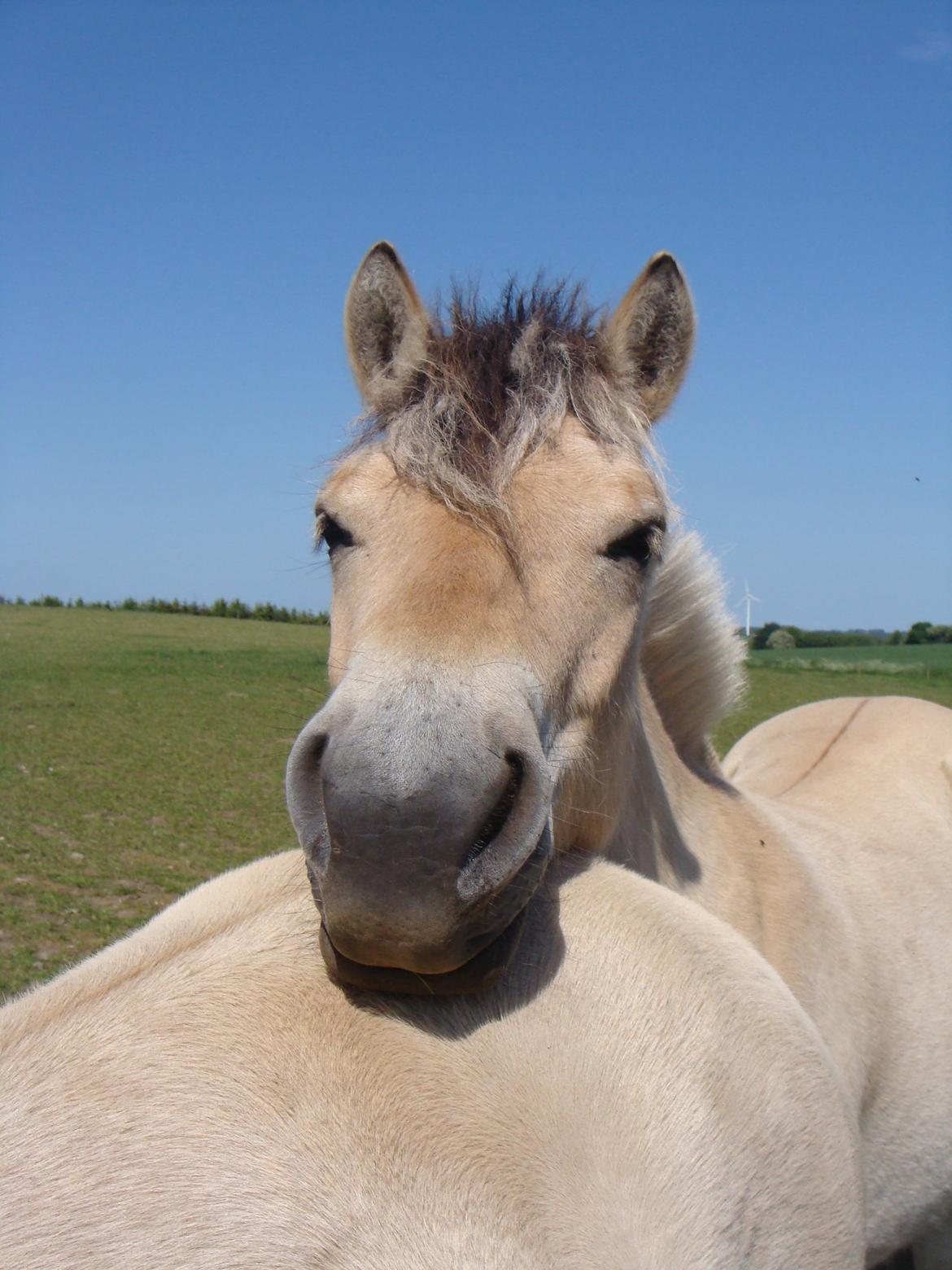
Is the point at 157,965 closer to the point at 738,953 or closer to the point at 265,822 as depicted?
the point at 738,953

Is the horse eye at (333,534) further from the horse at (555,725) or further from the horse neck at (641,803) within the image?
the horse neck at (641,803)

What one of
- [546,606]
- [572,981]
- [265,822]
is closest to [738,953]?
[572,981]

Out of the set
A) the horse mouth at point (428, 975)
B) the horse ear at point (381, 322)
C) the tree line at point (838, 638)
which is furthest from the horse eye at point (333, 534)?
the tree line at point (838, 638)

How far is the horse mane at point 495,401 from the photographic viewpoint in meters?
2.54

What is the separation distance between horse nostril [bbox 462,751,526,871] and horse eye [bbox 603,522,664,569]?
0.87 m

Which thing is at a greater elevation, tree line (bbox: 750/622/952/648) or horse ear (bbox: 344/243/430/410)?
horse ear (bbox: 344/243/430/410)

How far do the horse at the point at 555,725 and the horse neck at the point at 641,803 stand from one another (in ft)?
0.04

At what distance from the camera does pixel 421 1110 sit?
1431mm

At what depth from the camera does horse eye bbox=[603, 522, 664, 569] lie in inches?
103

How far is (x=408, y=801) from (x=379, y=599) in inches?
26.0

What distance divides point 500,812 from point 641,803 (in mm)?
1251

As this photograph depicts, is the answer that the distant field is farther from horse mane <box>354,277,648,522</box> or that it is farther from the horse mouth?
the horse mouth

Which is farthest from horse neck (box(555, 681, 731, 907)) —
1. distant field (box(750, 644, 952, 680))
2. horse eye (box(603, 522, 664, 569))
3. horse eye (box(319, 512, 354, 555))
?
distant field (box(750, 644, 952, 680))

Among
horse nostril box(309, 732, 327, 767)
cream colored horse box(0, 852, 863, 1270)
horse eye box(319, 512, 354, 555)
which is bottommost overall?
cream colored horse box(0, 852, 863, 1270)
